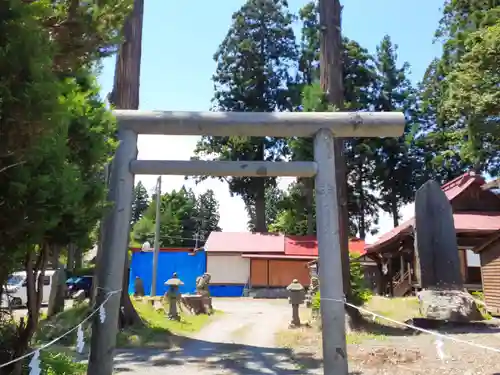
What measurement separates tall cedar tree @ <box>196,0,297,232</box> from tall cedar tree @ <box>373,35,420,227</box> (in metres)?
7.56

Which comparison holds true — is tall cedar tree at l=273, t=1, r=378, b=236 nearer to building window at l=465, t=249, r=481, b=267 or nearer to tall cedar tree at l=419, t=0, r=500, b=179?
tall cedar tree at l=419, t=0, r=500, b=179

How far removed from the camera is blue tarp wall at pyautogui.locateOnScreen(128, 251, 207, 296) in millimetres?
30203

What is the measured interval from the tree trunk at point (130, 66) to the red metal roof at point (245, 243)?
20500 millimetres

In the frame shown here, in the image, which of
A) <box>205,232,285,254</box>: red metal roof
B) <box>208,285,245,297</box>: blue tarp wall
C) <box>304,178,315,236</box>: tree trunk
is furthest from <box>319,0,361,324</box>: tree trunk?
<box>304,178,315,236</box>: tree trunk

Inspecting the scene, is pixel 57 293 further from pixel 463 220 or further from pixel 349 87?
pixel 349 87

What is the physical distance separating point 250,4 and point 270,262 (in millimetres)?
20496

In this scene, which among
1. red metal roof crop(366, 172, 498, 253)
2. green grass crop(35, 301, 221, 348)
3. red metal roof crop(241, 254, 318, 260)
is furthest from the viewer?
red metal roof crop(241, 254, 318, 260)

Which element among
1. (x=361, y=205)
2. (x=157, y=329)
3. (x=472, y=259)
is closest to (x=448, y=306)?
(x=157, y=329)

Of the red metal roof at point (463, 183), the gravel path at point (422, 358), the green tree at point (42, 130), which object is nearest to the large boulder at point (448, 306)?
the gravel path at point (422, 358)

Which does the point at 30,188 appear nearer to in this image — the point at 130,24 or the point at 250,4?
the point at 130,24

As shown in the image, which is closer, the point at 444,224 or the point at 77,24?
the point at 77,24

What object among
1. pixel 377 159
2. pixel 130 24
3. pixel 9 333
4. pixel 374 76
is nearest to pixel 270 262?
pixel 377 159

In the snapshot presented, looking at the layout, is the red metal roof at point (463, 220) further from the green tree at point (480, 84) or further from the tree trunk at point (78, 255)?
the tree trunk at point (78, 255)

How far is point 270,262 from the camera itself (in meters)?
30.1
